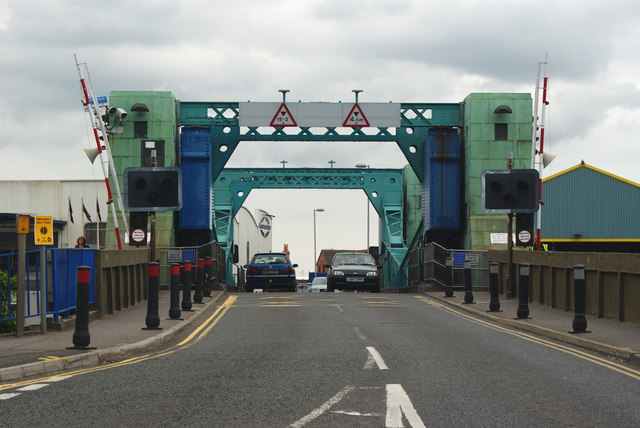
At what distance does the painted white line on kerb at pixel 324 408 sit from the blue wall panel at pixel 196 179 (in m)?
24.3

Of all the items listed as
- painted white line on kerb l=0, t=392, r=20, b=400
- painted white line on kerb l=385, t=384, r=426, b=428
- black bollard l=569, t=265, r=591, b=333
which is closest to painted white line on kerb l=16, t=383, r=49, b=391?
painted white line on kerb l=0, t=392, r=20, b=400

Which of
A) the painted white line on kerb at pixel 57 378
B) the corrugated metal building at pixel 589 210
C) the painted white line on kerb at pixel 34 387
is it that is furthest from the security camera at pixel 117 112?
the corrugated metal building at pixel 589 210

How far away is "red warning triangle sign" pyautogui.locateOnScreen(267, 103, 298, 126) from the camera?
31.8m

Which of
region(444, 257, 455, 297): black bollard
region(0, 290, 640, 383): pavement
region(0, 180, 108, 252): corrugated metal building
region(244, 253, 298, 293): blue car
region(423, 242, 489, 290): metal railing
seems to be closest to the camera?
region(0, 290, 640, 383): pavement

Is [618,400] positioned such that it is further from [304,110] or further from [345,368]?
[304,110]

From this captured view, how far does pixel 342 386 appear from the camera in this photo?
898 centimetres

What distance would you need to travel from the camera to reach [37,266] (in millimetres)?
14945

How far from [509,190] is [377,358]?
11.6 m

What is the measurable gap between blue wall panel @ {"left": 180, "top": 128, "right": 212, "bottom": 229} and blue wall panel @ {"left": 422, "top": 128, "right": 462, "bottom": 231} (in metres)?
8.31

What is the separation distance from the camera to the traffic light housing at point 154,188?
1673cm

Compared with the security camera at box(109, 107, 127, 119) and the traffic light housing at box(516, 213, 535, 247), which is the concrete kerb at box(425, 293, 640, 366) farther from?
the security camera at box(109, 107, 127, 119)

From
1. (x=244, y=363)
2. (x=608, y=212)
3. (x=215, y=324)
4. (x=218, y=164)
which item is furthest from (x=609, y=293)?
(x=608, y=212)

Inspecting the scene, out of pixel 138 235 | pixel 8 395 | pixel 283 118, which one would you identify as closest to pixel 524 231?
pixel 283 118

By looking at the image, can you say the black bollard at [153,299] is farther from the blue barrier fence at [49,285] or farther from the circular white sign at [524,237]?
the circular white sign at [524,237]
